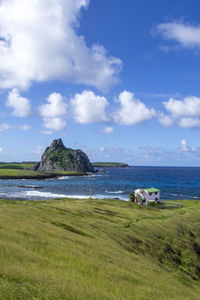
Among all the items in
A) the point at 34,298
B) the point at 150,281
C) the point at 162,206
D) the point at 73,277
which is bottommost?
the point at 162,206

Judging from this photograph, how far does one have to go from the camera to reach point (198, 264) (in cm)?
3647

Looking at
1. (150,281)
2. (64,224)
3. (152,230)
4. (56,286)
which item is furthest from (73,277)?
(152,230)

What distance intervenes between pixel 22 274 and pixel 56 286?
1.64 meters

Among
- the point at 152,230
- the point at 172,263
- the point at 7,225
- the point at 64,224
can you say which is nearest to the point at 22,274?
the point at 7,225

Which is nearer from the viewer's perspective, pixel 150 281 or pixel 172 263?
pixel 150 281

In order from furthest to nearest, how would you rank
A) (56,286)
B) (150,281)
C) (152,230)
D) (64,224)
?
(152,230), (64,224), (150,281), (56,286)

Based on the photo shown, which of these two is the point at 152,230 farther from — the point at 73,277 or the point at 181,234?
the point at 73,277

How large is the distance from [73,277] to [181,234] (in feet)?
122

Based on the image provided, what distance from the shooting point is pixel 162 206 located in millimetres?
86500

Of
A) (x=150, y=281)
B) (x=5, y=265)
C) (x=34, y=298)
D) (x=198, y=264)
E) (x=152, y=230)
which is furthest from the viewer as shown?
(x=152, y=230)

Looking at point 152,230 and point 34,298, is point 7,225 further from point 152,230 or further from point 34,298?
point 152,230

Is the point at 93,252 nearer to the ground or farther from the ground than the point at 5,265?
nearer to the ground

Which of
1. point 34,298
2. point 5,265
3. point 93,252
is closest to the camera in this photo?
point 34,298

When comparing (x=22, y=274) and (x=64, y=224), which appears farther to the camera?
(x=64, y=224)
